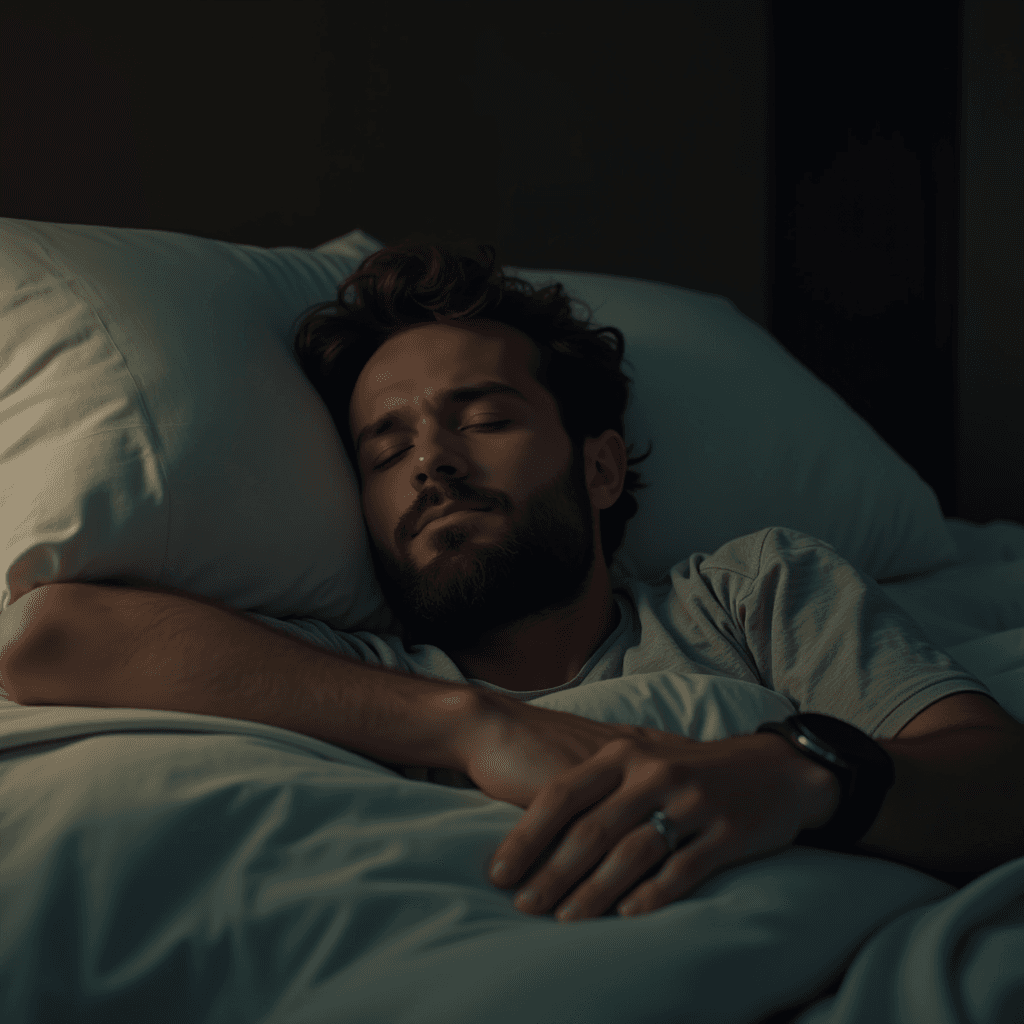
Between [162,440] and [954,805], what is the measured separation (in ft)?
2.26

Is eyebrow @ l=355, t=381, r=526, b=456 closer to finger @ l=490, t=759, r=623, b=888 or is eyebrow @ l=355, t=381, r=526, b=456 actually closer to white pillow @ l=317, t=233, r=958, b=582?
white pillow @ l=317, t=233, r=958, b=582

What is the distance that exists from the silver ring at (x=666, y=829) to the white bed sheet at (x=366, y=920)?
0.03 meters

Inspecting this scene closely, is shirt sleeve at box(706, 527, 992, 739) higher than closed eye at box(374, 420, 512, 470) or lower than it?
lower

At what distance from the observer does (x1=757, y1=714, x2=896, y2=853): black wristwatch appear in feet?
1.92

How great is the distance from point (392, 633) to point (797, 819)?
543 millimetres

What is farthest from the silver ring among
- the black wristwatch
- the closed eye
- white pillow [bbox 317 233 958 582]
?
white pillow [bbox 317 233 958 582]

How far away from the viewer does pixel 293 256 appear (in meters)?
1.19

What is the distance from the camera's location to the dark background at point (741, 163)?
1612mm

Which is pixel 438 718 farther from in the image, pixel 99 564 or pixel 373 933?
pixel 99 564

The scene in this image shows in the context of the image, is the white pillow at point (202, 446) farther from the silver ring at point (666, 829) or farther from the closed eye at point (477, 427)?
the silver ring at point (666, 829)

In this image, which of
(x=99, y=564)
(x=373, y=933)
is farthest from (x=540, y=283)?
(x=373, y=933)

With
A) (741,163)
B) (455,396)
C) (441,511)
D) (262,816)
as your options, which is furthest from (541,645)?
(741,163)

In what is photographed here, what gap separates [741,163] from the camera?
219cm

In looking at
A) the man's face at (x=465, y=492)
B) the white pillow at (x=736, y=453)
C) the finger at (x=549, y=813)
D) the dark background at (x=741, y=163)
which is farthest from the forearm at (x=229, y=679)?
the dark background at (x=741, y=163)
